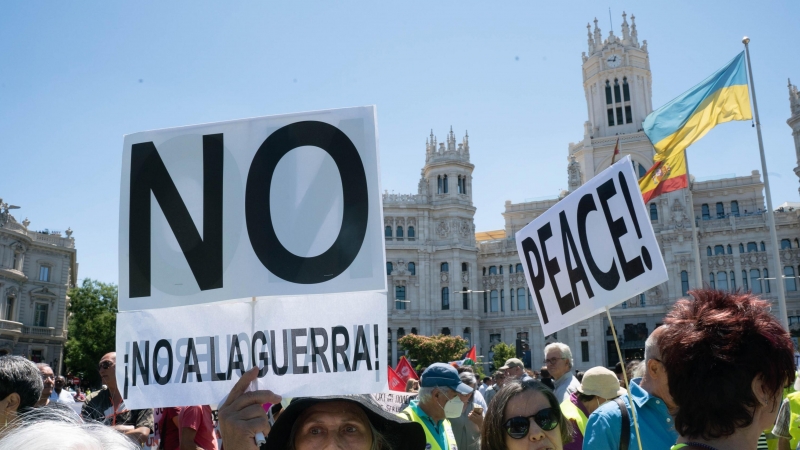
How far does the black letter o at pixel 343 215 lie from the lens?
267 cm

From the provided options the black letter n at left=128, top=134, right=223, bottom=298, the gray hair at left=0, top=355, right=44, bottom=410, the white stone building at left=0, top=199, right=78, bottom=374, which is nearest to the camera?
the black letter n at left=128, top=134, right=223, bottom=298

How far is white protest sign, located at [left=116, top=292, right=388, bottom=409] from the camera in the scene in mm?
2580

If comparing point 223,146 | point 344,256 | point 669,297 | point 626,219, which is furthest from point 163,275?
point 669,297

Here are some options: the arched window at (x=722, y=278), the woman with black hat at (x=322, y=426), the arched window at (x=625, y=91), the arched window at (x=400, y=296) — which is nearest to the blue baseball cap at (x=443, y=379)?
the woman with black hat at (x=322, y=426)

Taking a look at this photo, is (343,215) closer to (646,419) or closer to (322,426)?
(322,426)

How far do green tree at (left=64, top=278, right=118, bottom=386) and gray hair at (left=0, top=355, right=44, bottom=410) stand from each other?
4242 centimetres

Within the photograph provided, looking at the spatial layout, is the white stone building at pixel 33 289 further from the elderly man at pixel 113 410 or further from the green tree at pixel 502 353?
the elderly man at pixel 113 410

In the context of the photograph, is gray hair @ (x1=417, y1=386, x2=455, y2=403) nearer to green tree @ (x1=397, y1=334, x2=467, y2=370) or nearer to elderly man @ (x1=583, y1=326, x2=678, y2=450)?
elderly man @ (x1=583, y1=326, x2=678, y2=450)

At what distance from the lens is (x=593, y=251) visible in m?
3.96

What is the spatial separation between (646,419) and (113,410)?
13.3 feet

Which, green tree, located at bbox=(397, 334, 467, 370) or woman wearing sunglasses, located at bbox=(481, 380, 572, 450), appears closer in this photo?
woman wearing sunglasses, located at bbox=(481, 380, 572, 450)

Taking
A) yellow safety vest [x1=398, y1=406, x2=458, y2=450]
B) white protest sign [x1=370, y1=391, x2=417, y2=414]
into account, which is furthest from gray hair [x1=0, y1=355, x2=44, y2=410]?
white protest sign [x1=370, y1=391, x2=417, y2=414]

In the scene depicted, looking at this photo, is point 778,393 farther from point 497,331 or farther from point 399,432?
point 497,331

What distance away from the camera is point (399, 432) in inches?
84.4
